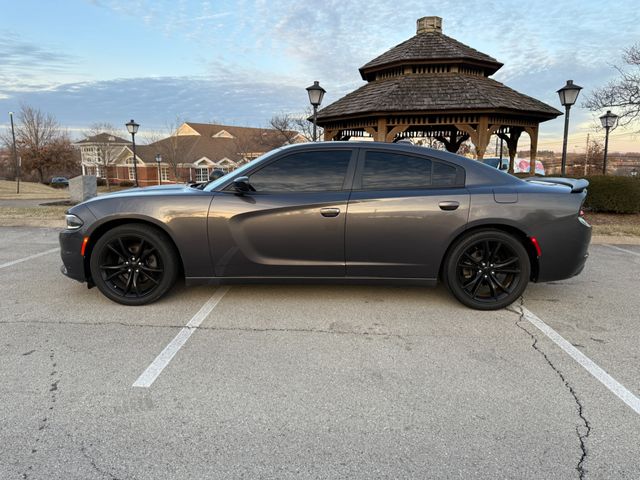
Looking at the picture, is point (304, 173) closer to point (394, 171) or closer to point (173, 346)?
point (394, 171)

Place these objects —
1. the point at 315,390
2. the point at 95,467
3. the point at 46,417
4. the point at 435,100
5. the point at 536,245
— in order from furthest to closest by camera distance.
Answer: the point at 435,100 → the point at 536,245 → the point at 315,390 → the point at 46,417 → the point at 95,467

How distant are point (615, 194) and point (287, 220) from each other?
35.1ft

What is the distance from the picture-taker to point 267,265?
379 cm

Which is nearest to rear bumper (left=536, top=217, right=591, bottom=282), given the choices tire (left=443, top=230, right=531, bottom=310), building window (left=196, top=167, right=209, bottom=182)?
tire (left=443, top=230, right=531, bottom=310)

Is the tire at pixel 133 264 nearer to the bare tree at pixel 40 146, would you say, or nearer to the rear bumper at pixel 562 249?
the rear bumper at pixel 562 249

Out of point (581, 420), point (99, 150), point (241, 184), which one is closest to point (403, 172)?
point (241, 184)

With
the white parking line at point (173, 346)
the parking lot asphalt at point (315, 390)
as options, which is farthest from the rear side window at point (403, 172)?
the white parking line at point (173, 346)

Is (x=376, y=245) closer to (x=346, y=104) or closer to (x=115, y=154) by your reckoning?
(x=346, y=104)

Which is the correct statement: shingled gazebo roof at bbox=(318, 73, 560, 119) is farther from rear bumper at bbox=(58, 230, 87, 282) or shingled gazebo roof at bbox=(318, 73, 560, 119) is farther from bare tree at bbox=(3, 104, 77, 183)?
bare tree at bbox=(3, 104, 77, 183)

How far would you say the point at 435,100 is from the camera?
12.1m

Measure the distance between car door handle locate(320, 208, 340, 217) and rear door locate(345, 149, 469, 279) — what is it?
0.39ft

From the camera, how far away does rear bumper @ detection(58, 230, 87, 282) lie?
3803 millimetres

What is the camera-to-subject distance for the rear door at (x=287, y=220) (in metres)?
3.71

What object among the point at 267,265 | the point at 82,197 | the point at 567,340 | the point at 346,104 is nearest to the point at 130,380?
the point at 267,265
